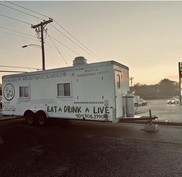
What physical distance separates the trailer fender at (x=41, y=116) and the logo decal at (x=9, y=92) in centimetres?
234

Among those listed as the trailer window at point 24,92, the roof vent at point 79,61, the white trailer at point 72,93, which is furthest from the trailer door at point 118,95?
the trailer window at point 24,92

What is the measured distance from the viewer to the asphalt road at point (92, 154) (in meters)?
6.10

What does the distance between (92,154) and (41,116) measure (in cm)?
709

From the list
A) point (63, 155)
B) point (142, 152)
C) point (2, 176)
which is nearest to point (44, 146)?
point (63, 155)

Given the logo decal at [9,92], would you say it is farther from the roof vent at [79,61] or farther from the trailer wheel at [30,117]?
the roof vent at [79,61]

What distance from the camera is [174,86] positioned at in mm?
123500

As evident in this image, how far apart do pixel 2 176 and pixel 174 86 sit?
127 m

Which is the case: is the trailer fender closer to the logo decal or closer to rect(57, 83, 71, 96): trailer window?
rect(57, 83, 71, 96): trailer window

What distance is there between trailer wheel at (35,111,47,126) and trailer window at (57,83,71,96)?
1765mm

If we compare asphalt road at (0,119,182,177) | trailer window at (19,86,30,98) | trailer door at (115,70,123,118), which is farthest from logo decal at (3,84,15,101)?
trailer door at (115,70,123,118)

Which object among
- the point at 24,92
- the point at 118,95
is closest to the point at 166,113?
the point at 118,95

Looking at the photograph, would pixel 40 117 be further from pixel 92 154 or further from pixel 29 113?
pixel 92 154

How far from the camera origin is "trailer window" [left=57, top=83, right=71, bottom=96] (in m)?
12.9

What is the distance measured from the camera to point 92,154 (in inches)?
305
